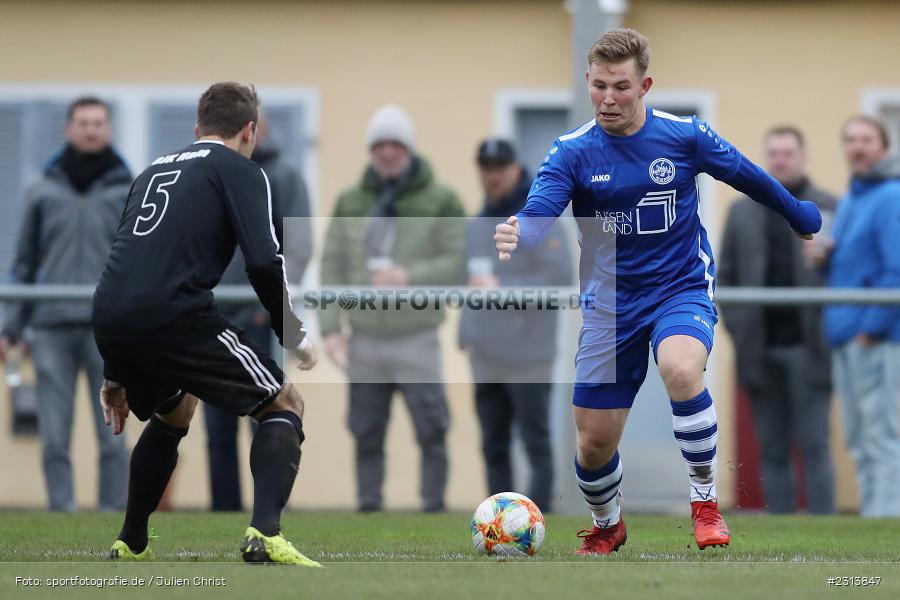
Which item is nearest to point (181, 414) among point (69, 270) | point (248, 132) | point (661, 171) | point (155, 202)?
point (155, 202)

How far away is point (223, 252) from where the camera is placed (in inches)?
252

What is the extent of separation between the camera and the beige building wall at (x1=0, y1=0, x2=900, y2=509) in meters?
13.2

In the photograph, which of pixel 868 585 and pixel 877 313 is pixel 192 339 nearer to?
pixel 868 585

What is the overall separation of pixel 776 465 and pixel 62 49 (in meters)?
6.72

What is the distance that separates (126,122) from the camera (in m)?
13.4

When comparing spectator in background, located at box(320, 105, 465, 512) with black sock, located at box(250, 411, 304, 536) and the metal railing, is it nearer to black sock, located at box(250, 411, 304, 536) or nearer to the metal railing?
the metal railing

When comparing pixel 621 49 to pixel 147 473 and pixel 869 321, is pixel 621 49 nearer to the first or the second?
pixel 147 473

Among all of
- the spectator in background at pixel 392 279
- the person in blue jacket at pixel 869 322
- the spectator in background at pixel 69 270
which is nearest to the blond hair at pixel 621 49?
the spectator in background at pixel 392 279

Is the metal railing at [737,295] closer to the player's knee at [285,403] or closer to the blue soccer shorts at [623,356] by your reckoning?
the blue soccer shorts at [623,356]

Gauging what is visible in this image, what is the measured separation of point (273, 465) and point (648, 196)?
1.97 m

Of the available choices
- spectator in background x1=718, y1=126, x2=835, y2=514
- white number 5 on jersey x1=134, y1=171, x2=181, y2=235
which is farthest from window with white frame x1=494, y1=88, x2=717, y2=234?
white number 5 on jersey x1=134, y1=171, x2=181, y2=235

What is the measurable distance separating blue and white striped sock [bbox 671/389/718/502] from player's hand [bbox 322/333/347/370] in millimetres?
3831

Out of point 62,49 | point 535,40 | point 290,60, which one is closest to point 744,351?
point 535,40

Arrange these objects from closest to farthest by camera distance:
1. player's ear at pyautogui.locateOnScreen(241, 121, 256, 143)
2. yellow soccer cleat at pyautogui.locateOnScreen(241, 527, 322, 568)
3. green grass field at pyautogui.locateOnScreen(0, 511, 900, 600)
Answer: green grass field at pyautogui.locateOnScreen(0, 511, 900, 600) → yellow soccer cleat at pyautogui.locateOnScreen(241, 527, 322, 568) → player's ear at pyautogui.locateOnScreen(241, 121, 256, 143)
